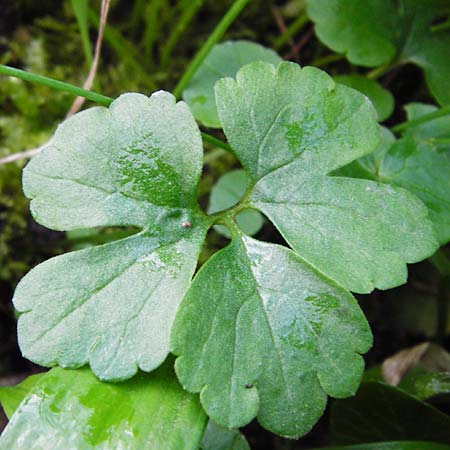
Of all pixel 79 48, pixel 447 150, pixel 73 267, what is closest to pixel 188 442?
pixel 73 267

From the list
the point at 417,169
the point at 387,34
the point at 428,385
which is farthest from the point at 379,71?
the point at 428,385

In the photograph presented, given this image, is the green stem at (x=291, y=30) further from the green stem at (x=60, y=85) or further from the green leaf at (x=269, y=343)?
the green leaf at (x=269, y=343)

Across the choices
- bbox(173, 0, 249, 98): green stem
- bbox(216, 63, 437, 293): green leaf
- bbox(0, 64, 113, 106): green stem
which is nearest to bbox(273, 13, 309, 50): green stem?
bbox(173, 0, 249, 98): green stem

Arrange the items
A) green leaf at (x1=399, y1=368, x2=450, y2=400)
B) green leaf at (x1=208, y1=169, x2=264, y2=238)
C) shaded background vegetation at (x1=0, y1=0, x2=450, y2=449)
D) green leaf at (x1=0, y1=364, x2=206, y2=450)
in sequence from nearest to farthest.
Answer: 1. green leaf at (x1=0, y1=364, x2=206, y2=450)
2. green leaf at (x1=399, y1=368, x2=450, y2=400)
3. green leaf at (x1=208, y1=169, x2=264, y2=238)
4. shaded background vegetation at (x1=0, y1=0, x2=450, y2=449)

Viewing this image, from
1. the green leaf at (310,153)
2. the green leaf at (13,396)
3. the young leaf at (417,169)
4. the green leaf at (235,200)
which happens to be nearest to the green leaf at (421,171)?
the young leaf at (417,169)

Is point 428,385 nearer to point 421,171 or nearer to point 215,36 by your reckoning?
point 421,171

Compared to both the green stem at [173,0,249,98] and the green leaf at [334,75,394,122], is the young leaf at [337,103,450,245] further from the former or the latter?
the green stem at [173,0,249,98]
